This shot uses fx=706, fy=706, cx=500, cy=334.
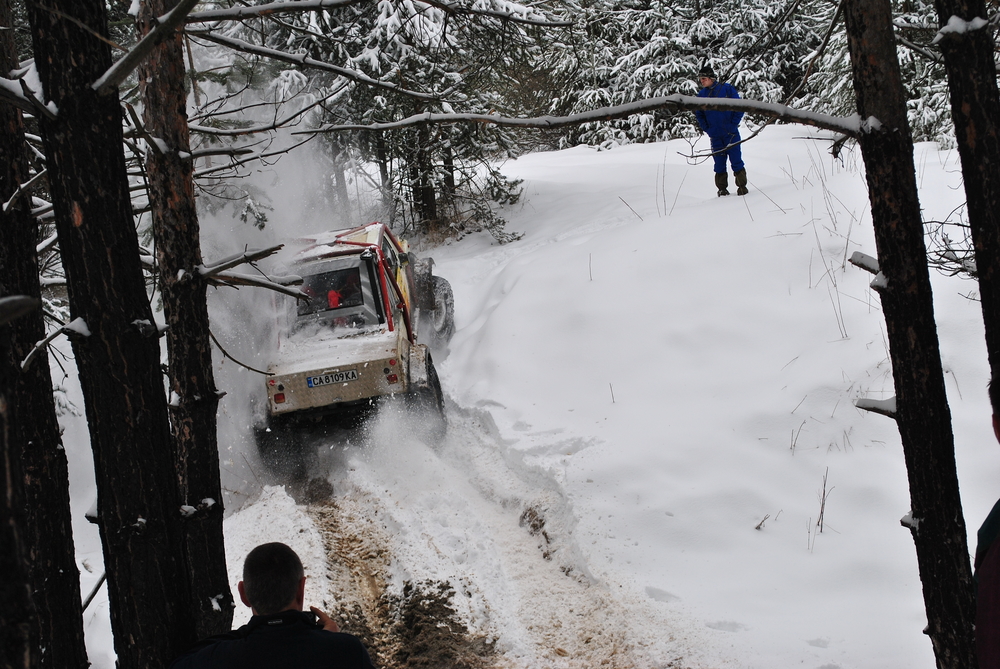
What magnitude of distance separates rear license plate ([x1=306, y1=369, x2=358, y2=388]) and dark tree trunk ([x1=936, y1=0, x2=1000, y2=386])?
19.7 feet

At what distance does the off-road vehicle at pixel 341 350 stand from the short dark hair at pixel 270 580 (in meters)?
5.18

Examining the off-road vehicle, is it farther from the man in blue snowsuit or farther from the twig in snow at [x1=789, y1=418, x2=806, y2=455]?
the man in blue snowsuit

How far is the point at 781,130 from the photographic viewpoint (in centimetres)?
2145

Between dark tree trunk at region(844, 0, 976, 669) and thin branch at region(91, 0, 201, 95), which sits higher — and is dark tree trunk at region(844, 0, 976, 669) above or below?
below

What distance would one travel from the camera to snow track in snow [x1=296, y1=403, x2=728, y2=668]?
468 cm

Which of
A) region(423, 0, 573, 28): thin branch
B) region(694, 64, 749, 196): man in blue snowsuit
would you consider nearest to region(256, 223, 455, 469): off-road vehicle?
region(423, 0, 573, 28): thin branch

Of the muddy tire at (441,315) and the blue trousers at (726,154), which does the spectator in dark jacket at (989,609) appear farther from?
the muddy tire at (441,315)

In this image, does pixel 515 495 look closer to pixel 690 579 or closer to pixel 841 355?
pixel 690 579

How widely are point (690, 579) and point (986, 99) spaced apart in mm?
3458

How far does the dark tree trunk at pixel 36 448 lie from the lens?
10.8ft

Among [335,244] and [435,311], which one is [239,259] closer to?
[335,244]

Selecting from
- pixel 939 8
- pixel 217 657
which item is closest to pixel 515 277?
pixel 939 8

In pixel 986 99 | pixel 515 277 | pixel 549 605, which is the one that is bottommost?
pixel 549 605

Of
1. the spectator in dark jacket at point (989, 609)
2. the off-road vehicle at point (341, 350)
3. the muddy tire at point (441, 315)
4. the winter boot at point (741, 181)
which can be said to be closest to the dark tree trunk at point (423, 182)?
the muddy tire at point (441, 315)
